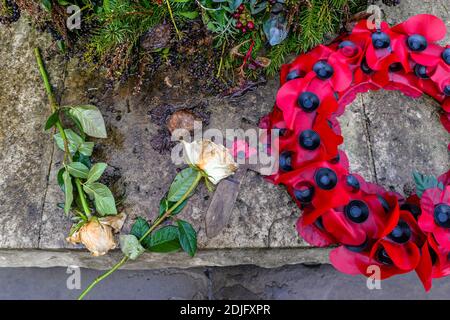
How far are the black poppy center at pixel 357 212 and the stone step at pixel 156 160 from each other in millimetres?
188

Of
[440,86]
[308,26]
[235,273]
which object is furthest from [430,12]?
[235,273]

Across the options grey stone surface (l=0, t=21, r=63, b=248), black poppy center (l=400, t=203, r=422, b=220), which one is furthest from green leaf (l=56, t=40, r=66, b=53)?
black poppy center (l=400, t=203, r=422, b=220)

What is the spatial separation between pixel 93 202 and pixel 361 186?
32.1 inches

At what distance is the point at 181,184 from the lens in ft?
4.61

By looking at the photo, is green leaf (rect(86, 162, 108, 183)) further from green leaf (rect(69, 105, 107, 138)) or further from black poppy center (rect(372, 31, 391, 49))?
black poppy center (rect(372, 31, 391, 49))

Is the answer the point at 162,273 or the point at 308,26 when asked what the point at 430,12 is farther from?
the point at 162,273

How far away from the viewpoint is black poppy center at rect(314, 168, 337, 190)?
130cm

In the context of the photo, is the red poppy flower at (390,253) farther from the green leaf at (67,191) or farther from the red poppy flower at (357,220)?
the green leaf at (67,191)

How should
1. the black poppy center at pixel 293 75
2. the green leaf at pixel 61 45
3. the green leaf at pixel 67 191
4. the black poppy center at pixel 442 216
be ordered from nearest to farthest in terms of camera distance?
the black poppy center at pixel 442 216, the green leaf at pixel 67 191, the black poppy center at pixel 293 75, the green leaf at pixel 61 45

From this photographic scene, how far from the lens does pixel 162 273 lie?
5.73ft

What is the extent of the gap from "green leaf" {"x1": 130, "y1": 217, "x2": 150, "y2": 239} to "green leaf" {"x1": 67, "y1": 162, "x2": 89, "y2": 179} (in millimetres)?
206

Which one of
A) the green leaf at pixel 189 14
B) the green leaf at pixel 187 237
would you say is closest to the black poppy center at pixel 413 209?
the green leaf at pixel 187 237

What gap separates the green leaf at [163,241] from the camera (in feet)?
4.53

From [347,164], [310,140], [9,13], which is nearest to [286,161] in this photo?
[310,140]
